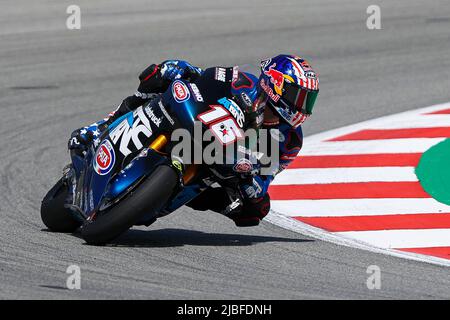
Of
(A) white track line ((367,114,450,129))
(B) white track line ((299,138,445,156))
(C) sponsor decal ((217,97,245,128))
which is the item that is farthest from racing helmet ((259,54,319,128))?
(A) white track line ((367,114,450,129))

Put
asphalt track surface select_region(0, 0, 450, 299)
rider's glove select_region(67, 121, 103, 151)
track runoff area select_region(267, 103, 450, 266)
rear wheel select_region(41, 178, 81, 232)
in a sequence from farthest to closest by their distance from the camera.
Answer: track runoff area select_region(267, 103, 450, 266) < rider's glove select_region(67, 121, 103, 151) < rear wheel select_region(41, 178, 81, 232) < asphalt track surface select_region(0, 0, 450, 299)

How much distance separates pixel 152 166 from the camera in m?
7.00

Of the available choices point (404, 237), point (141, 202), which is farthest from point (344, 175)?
point (141, 202)

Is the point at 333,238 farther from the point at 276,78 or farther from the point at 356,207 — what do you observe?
the point at 276,78

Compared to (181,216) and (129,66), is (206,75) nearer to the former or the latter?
(181,216)

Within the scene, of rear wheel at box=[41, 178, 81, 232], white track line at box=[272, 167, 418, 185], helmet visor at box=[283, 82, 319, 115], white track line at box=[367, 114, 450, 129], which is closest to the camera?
helmet visor at box=[283, 82, 319, 115]

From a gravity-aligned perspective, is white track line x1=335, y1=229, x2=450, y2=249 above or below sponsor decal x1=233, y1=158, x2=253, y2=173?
below

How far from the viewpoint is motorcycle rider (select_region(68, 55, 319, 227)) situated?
7023 mm

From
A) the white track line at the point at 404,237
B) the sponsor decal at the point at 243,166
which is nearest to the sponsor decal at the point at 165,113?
the sponsor decal at the point at 243,166

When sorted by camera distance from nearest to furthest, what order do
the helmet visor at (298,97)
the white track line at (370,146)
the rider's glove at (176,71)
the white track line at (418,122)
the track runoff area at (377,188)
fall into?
the helmet visor at (298,97)
the rider's glove at (176,71)
the track runoff area at (377,188)
the white track line at (370,146)
the white track line at (418,122)

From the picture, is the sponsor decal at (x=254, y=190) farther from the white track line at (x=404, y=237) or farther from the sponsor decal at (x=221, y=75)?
the white track line at (x=404, y=237)

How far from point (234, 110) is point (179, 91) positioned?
466 mm

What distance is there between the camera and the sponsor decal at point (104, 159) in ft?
23.9

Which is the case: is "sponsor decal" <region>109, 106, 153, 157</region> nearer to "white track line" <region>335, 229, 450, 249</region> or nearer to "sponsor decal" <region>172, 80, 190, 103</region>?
"sponsor decal" <region>172, 80, 190, 103</region>
